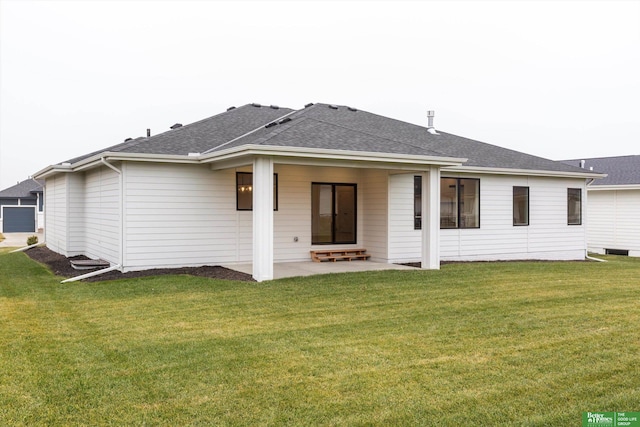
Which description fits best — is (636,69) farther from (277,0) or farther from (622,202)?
(277,0)

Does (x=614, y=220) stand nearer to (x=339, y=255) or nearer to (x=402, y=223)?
(x=402, y=223)

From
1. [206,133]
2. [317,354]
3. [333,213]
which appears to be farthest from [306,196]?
[317,354]

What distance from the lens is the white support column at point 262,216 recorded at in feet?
31.8

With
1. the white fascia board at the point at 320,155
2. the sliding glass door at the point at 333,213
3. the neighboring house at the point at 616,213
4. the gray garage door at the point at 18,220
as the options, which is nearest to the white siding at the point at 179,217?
the white fascia board at the point at 320,155

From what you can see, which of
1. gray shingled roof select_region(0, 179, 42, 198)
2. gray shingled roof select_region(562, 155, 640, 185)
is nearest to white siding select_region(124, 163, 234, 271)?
gray shingled roof select_region(562, 155, 640, 185)

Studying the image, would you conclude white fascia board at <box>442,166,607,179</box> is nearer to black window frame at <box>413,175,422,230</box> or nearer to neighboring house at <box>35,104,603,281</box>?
neighboring house at <box>35,104,603,281</box>

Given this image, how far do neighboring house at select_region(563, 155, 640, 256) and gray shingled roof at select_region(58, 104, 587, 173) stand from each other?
16.8 ft

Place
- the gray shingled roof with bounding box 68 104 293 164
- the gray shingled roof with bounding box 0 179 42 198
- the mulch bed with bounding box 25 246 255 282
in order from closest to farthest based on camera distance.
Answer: the mulch bed with bounding box 25 246 255 282 → the gray shingled roof with bounding box 68 104 293 164 → the gray shingled roof with bounding box 0 179 42 198

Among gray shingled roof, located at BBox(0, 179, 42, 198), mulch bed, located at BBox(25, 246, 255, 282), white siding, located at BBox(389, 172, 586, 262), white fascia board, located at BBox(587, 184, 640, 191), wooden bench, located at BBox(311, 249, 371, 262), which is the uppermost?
gray shingled roof, located at BBox(0, 179, 42, 198)

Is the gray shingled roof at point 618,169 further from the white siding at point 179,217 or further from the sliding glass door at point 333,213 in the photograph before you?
the white siding at point 179,217

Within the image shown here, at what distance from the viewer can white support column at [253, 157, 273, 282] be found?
970 centimetres

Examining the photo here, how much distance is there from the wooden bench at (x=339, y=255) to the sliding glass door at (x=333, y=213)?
30cm

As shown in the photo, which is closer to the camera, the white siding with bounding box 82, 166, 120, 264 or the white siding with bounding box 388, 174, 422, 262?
the white siding with bounding box 82, 166, 120, 264

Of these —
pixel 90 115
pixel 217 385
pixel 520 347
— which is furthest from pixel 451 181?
pixel 90 115
